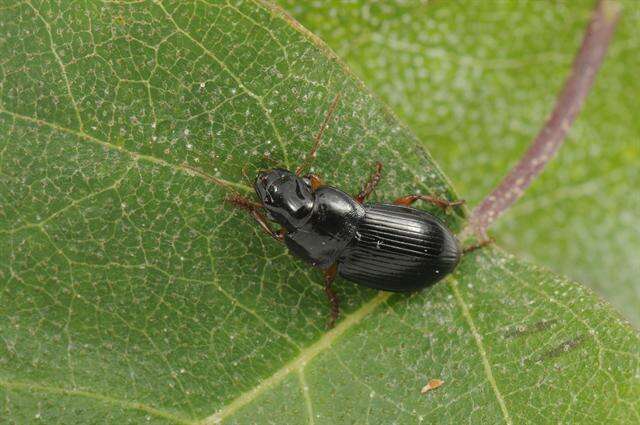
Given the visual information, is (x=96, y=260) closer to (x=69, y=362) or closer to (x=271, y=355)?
(x=69, y=362)

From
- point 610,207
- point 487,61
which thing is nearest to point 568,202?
point 610,207

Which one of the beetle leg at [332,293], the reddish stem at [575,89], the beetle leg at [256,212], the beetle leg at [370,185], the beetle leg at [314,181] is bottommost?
the beetle leg at [332,293]

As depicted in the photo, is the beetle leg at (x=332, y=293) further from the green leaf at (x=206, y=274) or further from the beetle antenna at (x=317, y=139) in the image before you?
the beetle antenna at (x=317, y=139)

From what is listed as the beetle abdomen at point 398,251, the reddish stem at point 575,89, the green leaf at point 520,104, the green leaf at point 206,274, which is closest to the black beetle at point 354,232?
the beetle abdomen at point 398,251

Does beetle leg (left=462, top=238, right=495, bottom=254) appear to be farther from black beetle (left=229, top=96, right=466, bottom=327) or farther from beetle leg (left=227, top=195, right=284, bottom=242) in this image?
beetle leg (left=227, top=195, right=284, bottom=242)

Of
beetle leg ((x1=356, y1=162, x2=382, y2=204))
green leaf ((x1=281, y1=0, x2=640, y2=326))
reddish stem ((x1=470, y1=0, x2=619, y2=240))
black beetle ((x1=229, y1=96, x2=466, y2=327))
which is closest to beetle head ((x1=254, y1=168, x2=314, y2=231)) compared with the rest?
black beetle ((x1=229, y1=96, x2=466, y2=327))

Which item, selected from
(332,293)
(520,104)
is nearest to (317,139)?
(332,293)
